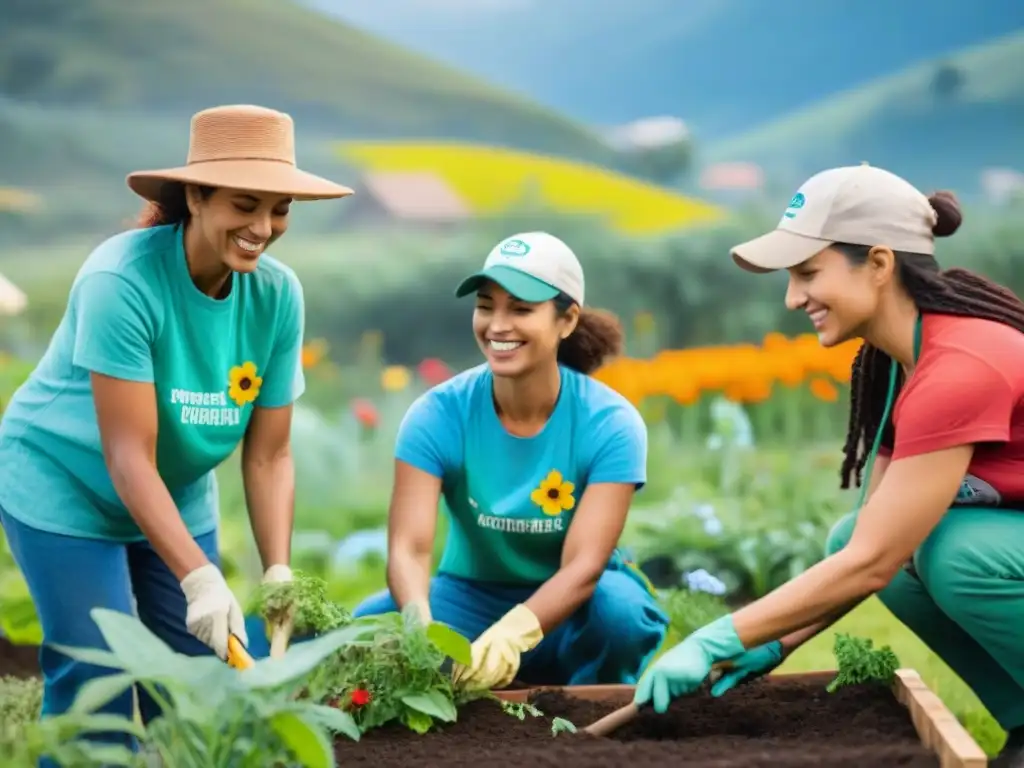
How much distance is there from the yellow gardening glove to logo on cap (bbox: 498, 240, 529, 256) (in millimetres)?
748

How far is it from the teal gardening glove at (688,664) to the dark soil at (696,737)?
0.09 m

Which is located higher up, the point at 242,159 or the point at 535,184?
the point at 535,184

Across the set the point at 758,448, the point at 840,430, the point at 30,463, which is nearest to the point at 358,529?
the point at 758,448

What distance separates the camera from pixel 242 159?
2.60 meters

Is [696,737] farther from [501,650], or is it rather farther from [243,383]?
[243,383]

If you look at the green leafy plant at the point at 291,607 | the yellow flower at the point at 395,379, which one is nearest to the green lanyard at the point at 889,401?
the green leafy plant at the point at 291,607

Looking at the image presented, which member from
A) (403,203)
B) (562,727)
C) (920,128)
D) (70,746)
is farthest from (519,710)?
(920,128)

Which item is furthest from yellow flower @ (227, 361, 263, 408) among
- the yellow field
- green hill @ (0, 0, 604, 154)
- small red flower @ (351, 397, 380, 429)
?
green hill @ (0, 0, 604, 154)

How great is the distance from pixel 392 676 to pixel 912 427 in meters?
1.03

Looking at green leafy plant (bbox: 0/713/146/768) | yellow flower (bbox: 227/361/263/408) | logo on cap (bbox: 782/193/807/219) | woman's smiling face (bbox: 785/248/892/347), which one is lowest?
green leafy plant (bbox: 0/713/146/768)

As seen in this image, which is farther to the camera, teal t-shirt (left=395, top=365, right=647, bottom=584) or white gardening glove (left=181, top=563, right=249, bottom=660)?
teal t-shirt (left=395, top=365, right=647, bottom=584)

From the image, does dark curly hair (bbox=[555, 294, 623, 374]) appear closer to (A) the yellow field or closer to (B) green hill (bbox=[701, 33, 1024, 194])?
(A) the yellow field

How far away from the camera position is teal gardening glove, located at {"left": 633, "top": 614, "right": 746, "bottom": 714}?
7.83 ft

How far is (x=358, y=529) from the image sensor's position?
4980 millimetres
